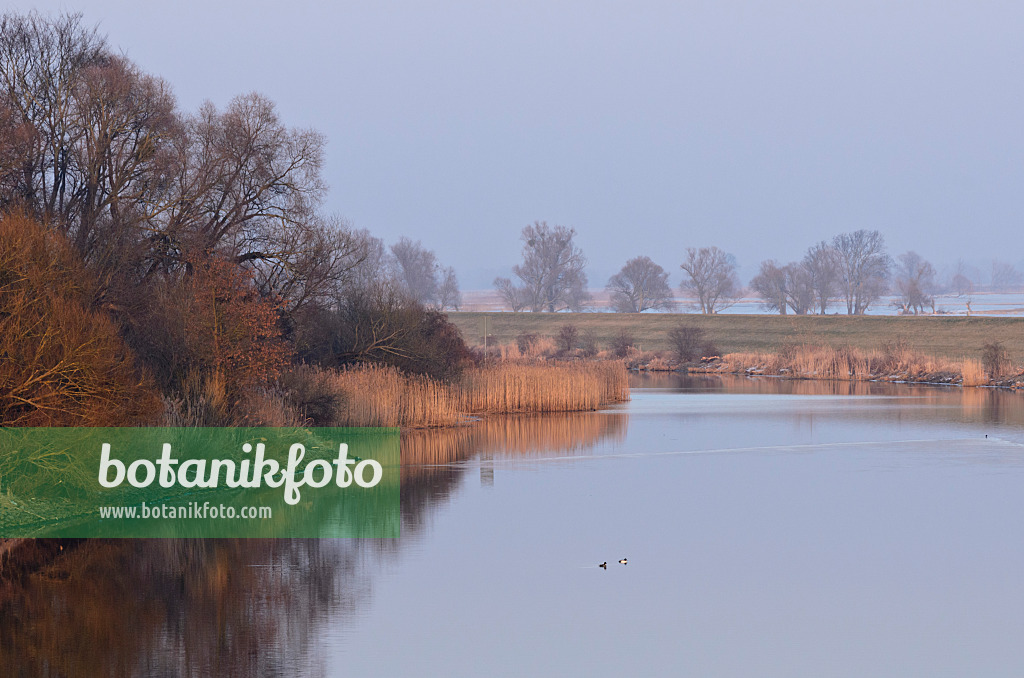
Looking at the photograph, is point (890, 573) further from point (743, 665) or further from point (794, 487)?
point (794, 487)

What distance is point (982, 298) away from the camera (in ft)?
481

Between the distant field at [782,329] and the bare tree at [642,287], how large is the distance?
24.0m

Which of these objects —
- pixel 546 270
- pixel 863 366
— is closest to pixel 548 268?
pixel 546 270

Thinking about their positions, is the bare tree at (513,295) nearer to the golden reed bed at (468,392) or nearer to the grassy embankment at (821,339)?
the grassy embankment at (821,339)

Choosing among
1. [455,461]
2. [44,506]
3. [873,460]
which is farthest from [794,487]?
[44,506]

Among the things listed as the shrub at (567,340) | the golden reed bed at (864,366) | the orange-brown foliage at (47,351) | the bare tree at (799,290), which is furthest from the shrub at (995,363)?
the bare tree at (799,290)

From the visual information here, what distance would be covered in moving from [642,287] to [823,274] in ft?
53.7

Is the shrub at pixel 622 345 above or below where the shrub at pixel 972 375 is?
above

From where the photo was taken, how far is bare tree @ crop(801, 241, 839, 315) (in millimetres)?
107438

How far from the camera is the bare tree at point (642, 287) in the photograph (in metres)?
113

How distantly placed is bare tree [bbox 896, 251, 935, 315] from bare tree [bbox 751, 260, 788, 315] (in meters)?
10.1

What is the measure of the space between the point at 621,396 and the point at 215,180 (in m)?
16.4

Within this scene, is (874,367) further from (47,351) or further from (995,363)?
(47,351)

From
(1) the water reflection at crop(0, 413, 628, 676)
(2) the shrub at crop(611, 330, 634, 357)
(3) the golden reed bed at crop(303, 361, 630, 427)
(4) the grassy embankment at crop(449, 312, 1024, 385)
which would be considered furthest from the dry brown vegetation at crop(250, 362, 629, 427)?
(2) the shrub at crop(611, 330, 634, 357)
